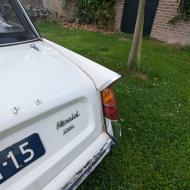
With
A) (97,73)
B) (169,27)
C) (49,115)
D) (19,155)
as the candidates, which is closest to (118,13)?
(169,27)

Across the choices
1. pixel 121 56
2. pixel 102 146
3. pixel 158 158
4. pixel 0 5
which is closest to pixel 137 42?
pixel 121 56

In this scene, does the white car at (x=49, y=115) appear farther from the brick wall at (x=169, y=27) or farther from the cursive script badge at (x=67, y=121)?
the brick wall at (x=169, y=27)

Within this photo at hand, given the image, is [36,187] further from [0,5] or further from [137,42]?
[137,42]

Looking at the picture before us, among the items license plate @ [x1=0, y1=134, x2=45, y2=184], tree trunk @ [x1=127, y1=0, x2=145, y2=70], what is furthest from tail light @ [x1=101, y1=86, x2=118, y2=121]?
tree trunk @ [x1=127, y1=0, x2=145, y2=70]

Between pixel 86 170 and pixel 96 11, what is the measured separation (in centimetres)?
760

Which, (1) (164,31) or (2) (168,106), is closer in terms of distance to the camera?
(2) (168,106)

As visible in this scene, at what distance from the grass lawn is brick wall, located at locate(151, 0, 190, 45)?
98 cm

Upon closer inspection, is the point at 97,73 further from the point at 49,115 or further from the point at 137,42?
the point at 137,42

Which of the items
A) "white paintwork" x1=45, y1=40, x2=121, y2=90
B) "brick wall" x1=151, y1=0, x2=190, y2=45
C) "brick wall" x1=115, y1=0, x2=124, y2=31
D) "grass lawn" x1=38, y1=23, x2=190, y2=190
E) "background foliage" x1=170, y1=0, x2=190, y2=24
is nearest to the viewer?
"white paintwork" x1=45, y1=40, x2=121, y2=90

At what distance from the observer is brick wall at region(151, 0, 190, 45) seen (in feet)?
21.7

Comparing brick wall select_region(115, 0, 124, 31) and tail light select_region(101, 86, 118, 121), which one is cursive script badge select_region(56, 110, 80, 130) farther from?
brick wall select_region(115, 0, 124, 31)

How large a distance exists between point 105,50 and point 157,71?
1.72 meters

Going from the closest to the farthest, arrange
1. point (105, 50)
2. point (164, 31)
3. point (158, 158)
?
point (158, 158), point (105, 50), point (164, 31)

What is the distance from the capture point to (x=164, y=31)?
279 inches
